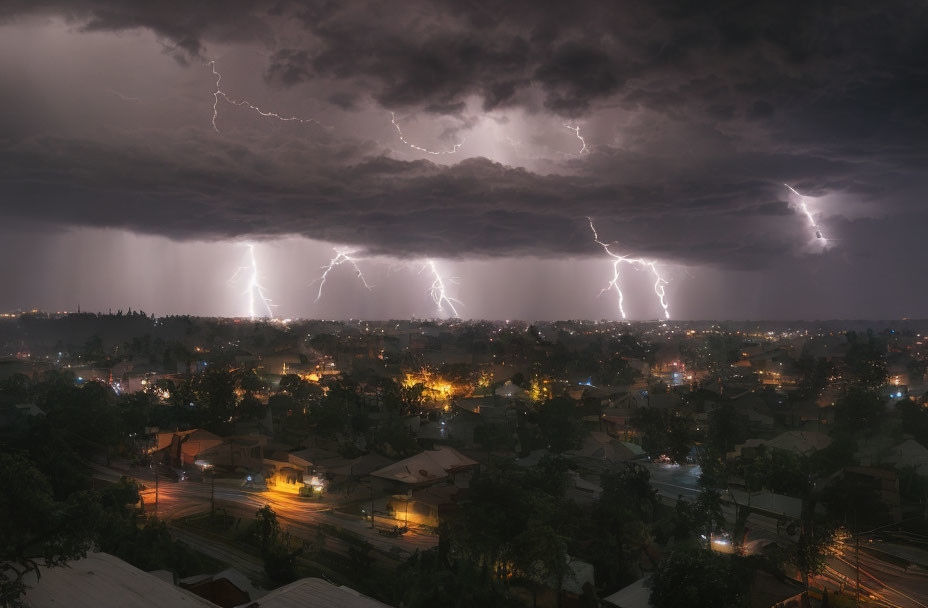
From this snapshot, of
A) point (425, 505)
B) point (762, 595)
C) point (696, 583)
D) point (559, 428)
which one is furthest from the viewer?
point (559, 428)

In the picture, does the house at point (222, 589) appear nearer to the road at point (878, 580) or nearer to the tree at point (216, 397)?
the road at point (878, 580)

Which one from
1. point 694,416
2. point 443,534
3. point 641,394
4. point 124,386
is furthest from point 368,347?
point 443,534

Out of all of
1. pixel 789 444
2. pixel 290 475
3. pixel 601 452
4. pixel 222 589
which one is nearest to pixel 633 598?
pixel 222 589

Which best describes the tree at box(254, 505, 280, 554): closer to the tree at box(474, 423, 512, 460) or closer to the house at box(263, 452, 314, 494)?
the house at box(263, 452, 314, 494)

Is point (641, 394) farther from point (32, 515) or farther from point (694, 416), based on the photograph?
point (32, 515)

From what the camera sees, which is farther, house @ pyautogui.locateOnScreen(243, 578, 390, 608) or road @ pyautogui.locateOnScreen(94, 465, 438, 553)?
road @ pyautogui.locateOnScreen(94, 465, 438, 553)

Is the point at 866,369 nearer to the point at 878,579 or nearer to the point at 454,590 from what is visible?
the point at 878,579

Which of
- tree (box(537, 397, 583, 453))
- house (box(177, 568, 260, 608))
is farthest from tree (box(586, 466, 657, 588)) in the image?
tree (box(537, 397, 583, 453))
